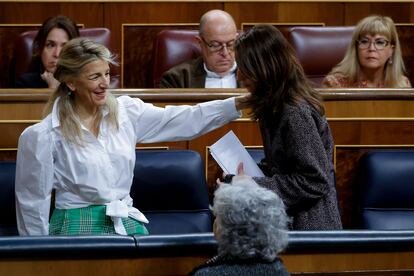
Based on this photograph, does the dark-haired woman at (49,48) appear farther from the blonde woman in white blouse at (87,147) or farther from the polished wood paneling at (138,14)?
the blonde woman in white blouse at (87,147)

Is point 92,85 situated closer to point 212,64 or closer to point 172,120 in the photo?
point 172,120

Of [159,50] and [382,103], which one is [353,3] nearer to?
[159,50]

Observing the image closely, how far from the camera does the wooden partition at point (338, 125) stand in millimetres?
1988

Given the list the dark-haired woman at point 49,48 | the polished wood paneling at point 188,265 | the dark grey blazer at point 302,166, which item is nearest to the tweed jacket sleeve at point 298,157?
the dark grey blazer at point 302,166

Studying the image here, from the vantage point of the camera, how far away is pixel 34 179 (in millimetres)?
1657

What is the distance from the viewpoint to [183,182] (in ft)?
5.96

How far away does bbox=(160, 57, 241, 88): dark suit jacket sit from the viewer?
2.35m

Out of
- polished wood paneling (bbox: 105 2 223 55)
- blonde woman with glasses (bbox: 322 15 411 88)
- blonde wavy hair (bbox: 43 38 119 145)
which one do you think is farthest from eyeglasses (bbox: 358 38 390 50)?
blonde wavy hair (bbox: 43 38 119 145)

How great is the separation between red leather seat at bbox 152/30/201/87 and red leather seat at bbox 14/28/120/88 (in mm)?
135

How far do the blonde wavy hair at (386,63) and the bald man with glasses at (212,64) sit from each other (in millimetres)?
272

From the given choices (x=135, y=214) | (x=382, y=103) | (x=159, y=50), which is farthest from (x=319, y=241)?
(x=159, y=50)

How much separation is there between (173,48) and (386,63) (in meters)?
0.57

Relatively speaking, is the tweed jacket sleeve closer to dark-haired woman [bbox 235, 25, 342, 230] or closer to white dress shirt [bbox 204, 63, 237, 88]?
dark-haired woman [bbox 235, 25, 342, 230]

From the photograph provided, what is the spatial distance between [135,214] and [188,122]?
0.20 m
